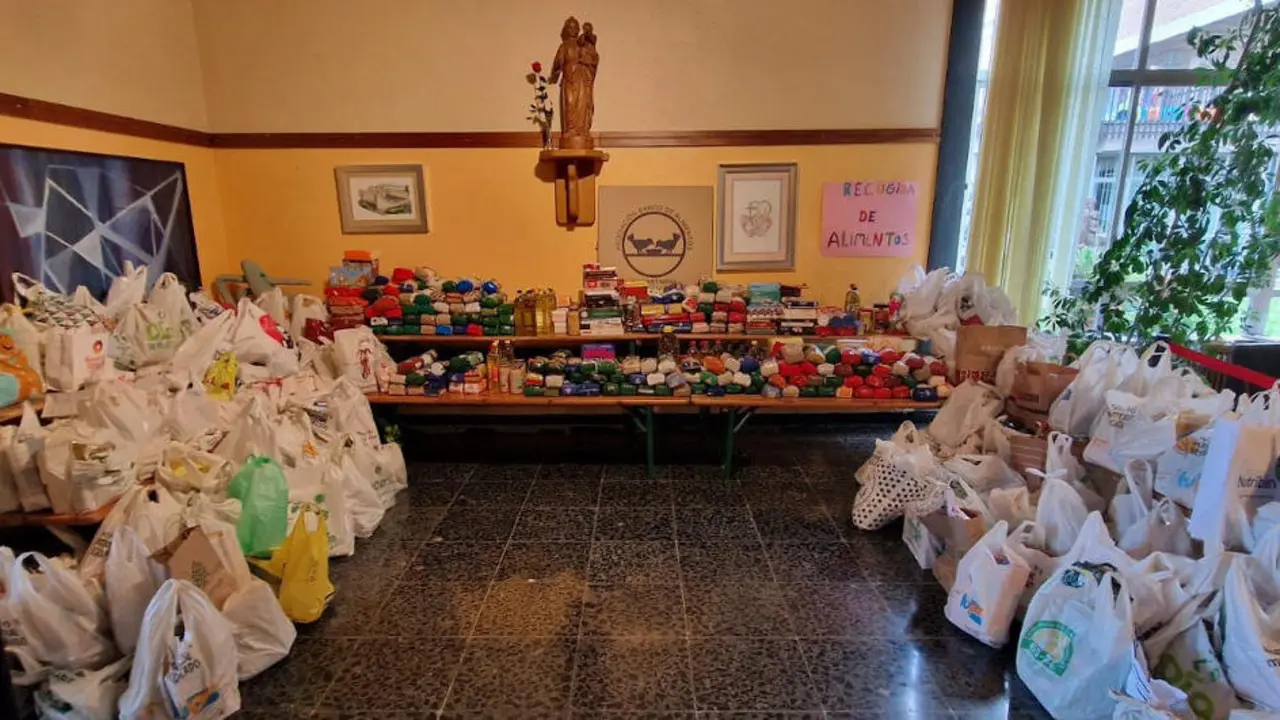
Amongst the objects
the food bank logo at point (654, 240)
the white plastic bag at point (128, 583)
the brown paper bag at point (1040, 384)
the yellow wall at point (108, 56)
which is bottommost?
the white plastic bag at point (128, 583)

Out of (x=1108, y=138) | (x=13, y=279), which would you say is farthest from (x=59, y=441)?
(x=1108, y=138)

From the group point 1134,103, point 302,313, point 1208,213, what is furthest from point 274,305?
point 1134,103

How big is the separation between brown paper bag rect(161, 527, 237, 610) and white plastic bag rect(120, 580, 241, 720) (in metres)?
0.16

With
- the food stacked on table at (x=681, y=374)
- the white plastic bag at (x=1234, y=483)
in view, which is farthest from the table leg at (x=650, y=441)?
the white plastic bag at (x=1234, y=483)

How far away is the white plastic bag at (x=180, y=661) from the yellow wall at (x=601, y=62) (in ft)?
9.05

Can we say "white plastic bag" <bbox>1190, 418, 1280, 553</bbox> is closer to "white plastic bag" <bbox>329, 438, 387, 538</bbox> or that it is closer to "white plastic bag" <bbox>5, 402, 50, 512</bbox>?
"white plastic bag" <bbox>329, 438, 387, 538</bbox>

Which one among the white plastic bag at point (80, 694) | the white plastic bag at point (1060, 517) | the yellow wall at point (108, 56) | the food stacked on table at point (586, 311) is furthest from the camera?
the food stacked on table at point (586, 311)

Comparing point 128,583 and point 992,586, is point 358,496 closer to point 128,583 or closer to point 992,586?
point 128,583

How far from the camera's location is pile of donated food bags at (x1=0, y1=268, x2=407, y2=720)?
1.71 m

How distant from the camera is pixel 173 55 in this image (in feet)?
10.9

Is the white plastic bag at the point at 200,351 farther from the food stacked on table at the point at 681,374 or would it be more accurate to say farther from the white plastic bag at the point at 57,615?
the white plastic bag at the point at 57,615

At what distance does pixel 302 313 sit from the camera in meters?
3.41

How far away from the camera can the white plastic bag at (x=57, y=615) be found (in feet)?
5.57

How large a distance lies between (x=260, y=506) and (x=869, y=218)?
3.36 meters
